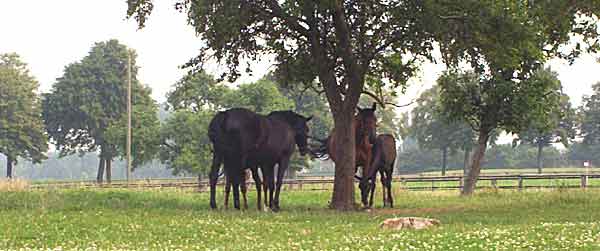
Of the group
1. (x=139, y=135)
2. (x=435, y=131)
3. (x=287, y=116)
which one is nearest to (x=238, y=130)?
(x=287, y=116)

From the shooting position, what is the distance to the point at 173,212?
75.3ft

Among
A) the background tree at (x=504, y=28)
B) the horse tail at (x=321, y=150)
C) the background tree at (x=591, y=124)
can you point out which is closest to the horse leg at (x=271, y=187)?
the horse tail at (x=321, y=150)

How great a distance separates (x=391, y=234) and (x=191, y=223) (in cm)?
510

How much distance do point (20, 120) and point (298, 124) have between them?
57813mm

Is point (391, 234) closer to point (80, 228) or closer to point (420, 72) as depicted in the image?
point (80, 228)

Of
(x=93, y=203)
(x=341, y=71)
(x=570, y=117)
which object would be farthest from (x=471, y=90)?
(x=570, y=117)

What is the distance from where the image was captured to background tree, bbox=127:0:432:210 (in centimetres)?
2455

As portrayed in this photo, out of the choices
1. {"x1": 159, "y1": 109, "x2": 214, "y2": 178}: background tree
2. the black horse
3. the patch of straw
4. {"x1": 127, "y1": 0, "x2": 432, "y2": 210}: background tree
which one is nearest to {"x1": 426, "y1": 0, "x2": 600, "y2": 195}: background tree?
{"x1": 127, "y1": 0, "x2": 432, "y2": 210}: background tree

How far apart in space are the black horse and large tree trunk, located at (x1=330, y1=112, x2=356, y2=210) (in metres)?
1.65

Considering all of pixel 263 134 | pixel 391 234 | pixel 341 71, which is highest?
pixel 341 71

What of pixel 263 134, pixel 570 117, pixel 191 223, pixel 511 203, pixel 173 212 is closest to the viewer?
pixel 191 223

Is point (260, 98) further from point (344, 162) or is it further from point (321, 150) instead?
point (344, 162)

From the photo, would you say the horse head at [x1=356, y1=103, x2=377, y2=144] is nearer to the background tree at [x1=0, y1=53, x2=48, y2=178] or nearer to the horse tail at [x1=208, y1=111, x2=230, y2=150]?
the horse tail at [x1=208, y1=111, x2=230, y2=150]

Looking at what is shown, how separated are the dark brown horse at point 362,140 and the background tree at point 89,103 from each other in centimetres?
5643
